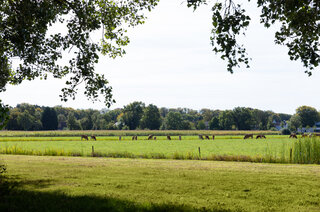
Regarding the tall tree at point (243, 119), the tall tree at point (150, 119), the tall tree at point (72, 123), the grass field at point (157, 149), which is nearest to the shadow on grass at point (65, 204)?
the grass field at point (157, 149)

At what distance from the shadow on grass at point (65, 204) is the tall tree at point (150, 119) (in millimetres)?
127177

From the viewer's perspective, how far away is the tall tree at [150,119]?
13800 cm

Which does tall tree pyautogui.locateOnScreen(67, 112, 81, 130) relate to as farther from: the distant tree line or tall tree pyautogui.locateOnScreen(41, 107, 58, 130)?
tall tree pyautogui.locateOnScreen(41, 107, 58, 130)

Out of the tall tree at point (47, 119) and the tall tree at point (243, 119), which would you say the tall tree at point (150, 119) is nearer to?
the tall tree at point (47, 119)

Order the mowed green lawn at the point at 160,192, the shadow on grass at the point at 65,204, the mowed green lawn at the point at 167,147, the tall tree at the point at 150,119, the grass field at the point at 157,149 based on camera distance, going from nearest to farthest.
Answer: the shadow on grass at the point at 65,204 < the mowed green lawn at the point at 160,192 < the grass field at the point at 157,149 < the mowed green lawn at the point at 167,147 < the tall tree at the point at 150,119

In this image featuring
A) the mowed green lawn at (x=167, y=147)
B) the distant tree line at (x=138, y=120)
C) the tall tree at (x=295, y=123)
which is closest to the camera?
the mowed green lawn at (x=167, y=147)

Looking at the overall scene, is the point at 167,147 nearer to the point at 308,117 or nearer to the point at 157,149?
the point at 157,149

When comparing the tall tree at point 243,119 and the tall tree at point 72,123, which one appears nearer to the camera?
the tall tree at point 72,123

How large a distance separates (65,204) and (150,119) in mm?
129905

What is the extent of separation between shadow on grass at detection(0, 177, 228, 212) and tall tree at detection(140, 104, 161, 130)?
12718 cm

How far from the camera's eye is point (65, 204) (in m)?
8.64

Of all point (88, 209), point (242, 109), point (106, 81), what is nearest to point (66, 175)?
point (106, 81)

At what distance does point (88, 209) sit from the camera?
324 inches

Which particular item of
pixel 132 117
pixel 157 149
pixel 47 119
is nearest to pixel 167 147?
pixel 157 149
